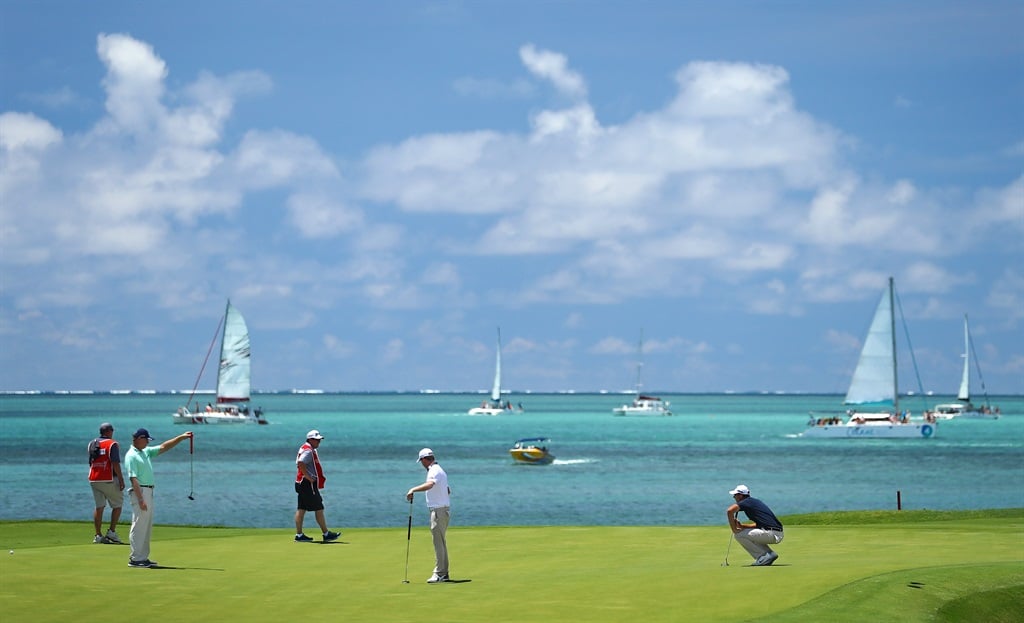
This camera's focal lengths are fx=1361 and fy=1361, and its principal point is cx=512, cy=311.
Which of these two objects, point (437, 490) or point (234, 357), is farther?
point (234, 357)

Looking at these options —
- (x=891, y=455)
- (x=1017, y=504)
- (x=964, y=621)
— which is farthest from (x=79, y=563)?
(x=891, y=455)

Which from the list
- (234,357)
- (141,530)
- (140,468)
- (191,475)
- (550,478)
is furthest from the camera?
(234,357)

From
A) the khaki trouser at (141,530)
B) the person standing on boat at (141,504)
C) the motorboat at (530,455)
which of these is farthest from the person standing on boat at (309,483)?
the motorboat at (530,455)

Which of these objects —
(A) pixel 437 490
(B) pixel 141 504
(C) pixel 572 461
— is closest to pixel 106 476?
(B) pixel 141 504

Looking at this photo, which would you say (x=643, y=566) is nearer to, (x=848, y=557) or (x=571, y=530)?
(x=848, y=557)

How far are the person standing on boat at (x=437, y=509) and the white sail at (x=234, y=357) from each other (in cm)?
12679

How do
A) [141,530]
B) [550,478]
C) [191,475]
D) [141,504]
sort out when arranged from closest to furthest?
[141,530]
[141,504]
[191,475]
[550,478]

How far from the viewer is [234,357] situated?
150 metres

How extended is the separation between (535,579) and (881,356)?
358ft

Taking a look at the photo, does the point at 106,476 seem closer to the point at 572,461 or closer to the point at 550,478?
the point at 550,478

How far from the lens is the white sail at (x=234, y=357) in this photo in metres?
149

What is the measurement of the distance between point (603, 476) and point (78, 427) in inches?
4956

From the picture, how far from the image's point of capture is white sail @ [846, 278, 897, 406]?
414 ft

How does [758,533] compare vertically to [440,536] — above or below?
below
